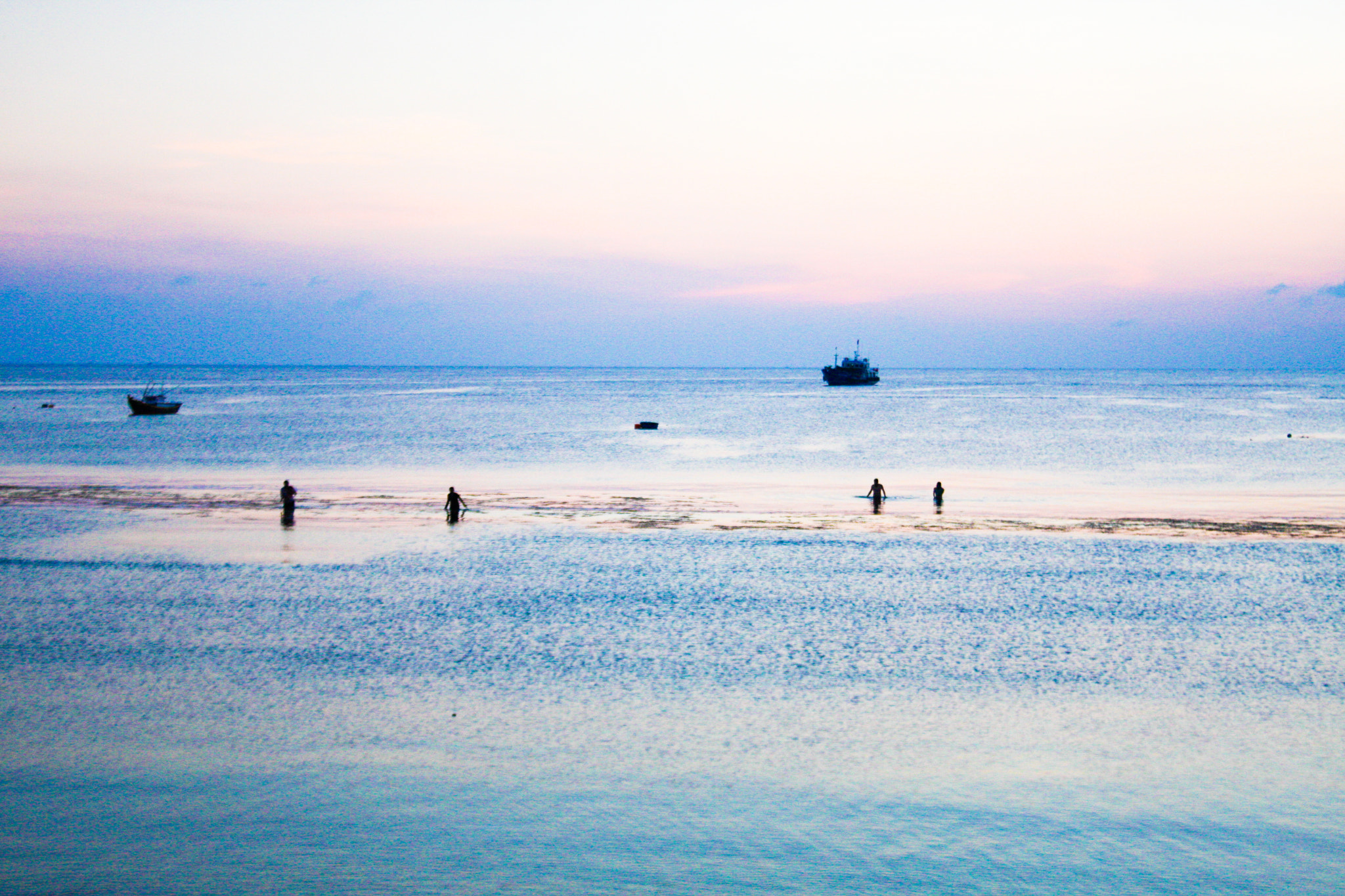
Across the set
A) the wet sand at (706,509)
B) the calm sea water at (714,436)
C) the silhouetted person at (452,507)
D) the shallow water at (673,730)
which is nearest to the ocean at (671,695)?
the shallow water at (673,730)

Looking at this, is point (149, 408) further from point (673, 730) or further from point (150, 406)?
point (673, 730)

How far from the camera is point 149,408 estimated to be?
Result: 108m

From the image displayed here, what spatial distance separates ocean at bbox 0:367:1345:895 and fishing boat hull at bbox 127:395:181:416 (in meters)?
68.3

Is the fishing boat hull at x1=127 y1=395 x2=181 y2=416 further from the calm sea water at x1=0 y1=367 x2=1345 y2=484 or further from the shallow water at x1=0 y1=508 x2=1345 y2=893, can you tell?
the shallow water at x1=0 y1=508 x2=1345 y2=893

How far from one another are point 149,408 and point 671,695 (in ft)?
348

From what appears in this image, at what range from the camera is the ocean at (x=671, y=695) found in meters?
12.8

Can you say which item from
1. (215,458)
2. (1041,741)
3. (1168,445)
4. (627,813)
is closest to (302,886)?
(627,813)

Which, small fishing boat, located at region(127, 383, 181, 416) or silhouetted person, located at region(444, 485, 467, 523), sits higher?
small fishing boat, located at region(127, 383, 181, 416)

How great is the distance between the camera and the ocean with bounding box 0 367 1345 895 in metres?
12.8

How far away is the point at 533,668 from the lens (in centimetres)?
2038

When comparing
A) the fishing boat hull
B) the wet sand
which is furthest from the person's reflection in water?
the fishing boat hull

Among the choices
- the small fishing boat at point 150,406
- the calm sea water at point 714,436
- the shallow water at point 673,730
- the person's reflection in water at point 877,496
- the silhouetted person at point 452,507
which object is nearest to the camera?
the shallow water at point 673,730

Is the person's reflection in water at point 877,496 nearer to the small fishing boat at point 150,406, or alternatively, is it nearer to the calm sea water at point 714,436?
the calm sea water at point 714,436

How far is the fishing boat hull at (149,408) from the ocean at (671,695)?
68.3 metres
